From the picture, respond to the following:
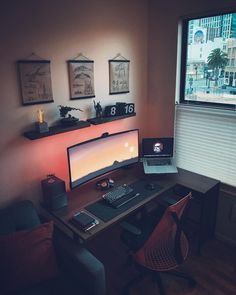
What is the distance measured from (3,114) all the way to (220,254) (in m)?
2.49

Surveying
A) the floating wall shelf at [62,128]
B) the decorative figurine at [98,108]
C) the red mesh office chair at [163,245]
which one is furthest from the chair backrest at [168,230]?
the decorative figurine at [98,108]

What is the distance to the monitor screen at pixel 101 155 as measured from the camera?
7.92 ft

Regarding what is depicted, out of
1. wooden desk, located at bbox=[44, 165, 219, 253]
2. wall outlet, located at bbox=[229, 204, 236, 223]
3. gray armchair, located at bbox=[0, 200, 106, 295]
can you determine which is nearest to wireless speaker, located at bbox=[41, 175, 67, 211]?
wooden desk, located at bbox=[44, 165, 219, 253]

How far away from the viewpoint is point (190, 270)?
2580mm

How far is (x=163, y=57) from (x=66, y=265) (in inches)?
92.9

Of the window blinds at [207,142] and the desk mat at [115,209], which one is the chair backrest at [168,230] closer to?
the desk mat at [115,209]

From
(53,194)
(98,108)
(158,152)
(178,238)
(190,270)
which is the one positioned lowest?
(190,270)

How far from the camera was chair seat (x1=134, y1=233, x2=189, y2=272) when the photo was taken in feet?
6.75

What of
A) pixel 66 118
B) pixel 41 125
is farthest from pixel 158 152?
pixel 41 125

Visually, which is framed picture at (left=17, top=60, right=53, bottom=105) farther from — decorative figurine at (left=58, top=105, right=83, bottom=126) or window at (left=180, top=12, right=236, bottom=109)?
window at (left=180, top=12, right=236, bottom=109)

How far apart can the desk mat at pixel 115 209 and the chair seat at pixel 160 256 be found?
1.22 ft

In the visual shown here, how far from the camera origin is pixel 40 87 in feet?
7.50

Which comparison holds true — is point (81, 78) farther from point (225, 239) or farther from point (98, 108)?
point (225, 239)

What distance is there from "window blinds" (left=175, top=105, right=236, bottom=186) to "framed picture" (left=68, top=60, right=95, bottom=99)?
42.8 inches
